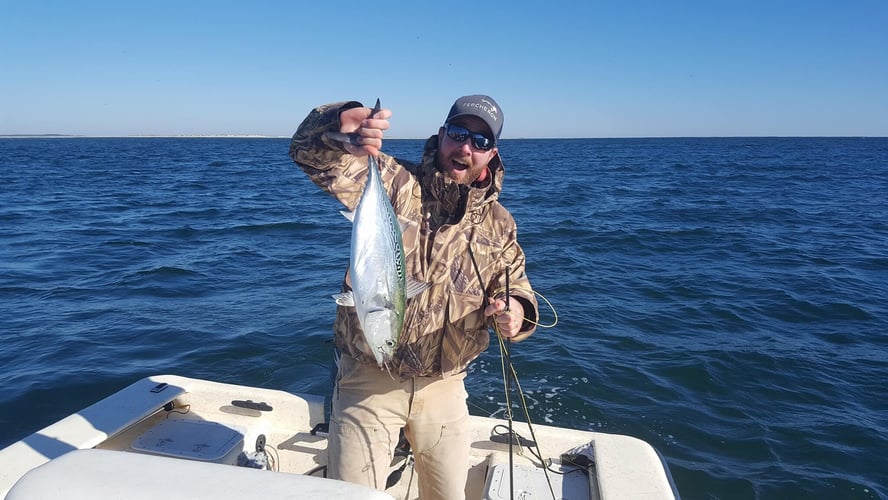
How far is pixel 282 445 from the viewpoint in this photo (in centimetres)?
A: 495

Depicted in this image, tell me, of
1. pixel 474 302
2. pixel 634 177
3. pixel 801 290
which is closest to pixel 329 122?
pixel 474 302

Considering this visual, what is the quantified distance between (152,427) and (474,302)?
3197mm

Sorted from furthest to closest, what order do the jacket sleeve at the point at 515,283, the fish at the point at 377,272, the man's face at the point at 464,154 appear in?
the jacket sleeve at the point at 515,283
the man's face at the point at 464,154
the fish at the point at 377,272

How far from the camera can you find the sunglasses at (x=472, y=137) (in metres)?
3.28

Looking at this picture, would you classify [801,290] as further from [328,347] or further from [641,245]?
[328,347]

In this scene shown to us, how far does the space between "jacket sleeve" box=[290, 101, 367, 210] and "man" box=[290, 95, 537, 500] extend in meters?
0.07

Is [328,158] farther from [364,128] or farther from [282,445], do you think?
[282,445]

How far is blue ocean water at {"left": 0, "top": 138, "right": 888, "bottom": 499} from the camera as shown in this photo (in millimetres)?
6992

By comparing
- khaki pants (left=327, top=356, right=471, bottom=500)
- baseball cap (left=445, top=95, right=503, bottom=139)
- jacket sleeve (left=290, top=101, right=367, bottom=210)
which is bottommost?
khaki pants (left=327, top=356, right=471, bottom=500)

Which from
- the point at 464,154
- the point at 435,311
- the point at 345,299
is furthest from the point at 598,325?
the point at 345,299

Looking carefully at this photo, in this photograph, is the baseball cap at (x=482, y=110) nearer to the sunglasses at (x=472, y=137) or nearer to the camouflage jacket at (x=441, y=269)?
the sunglasses at (x=472, y=137)

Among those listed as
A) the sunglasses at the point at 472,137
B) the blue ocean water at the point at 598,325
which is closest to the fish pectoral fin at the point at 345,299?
the sunglasses at the point at 472,137

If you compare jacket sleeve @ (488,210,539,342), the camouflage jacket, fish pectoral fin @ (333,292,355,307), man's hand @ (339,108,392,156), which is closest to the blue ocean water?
jacket sleeve @ (488,210,539,342)

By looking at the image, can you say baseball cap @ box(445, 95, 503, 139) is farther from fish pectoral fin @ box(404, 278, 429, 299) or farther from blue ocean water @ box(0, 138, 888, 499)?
blue ocean water @ box(0, 138, 888, 499)
